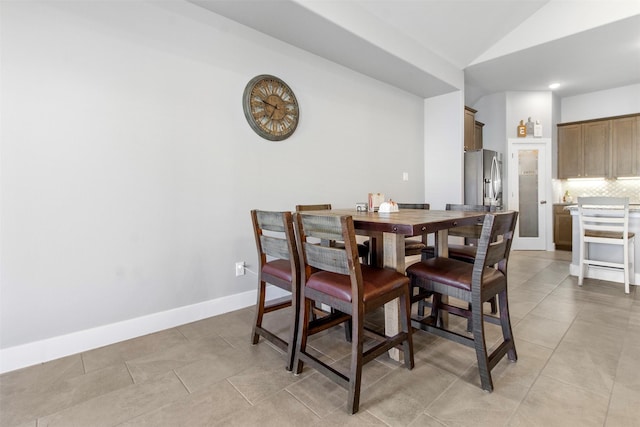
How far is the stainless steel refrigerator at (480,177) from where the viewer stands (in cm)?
469

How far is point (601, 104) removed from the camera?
5.42 m

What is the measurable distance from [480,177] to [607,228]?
1653 millimetres

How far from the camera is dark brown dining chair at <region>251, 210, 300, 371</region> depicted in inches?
70.4

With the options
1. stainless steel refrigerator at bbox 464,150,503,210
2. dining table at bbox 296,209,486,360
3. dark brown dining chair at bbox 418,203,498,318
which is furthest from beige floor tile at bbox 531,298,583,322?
stainless steel refrigerator at bbox 464,150,503,210

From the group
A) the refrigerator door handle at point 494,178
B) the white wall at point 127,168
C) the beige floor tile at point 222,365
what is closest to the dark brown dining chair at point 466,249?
the beige floor tile at point 222,365

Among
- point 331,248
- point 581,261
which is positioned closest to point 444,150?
point 581,261

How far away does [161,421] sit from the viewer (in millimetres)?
1413

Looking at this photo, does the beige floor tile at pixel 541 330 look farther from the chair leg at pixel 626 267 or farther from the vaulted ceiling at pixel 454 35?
the vaulted ceiling at pixel 454 35

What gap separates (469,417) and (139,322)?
85.9 inches

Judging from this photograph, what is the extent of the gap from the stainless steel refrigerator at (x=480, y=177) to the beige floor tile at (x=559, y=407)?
11.2ft

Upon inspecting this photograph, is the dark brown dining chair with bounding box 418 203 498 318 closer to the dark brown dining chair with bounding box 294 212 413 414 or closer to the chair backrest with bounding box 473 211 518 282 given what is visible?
the chair backrest with bounding box 473 211 518 282

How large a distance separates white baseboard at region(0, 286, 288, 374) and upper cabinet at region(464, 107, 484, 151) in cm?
402

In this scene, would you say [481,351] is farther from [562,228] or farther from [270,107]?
[562,228]

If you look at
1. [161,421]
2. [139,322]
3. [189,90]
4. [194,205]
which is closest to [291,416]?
[161,421]
